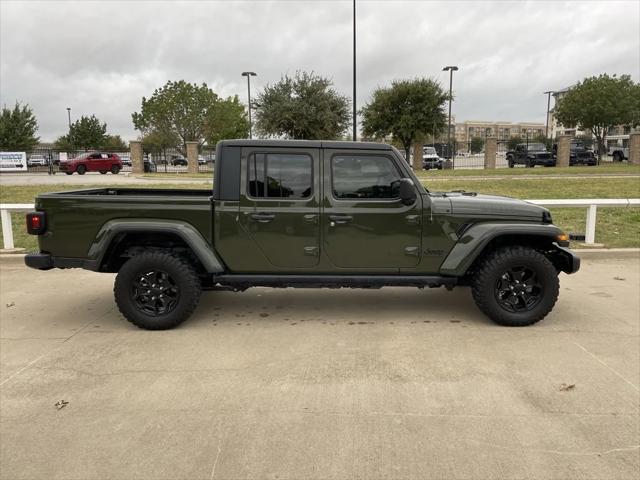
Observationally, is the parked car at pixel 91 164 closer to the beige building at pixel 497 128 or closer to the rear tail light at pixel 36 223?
the rear tail light at pixel 36 223

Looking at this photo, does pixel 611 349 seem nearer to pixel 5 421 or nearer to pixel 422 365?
pixel 422 365

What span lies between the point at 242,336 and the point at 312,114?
88.4 feet

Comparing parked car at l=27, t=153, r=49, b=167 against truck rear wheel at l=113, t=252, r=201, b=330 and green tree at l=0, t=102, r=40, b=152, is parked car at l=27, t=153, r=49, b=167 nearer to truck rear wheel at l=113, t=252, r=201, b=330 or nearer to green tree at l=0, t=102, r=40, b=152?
green tree at l=0, t=102, r=40, b=152

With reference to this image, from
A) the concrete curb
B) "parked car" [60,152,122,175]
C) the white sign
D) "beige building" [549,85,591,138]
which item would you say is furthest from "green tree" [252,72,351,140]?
"beige building" [549,85,591,138]

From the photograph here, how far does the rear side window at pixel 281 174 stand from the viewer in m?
4.72

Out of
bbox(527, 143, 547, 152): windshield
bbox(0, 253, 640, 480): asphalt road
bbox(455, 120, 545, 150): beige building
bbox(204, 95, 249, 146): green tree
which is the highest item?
bbox(455, 120, 545, 150): beige building

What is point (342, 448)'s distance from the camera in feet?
9.33

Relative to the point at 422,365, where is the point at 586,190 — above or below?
above

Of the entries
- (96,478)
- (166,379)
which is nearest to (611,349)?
(166,379)

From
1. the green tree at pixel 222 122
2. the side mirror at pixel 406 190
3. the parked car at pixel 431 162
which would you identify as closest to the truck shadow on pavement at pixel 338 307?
the side mirror at pixel 406 190

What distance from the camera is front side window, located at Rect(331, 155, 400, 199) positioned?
473 cm

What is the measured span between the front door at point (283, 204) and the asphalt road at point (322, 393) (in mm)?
766

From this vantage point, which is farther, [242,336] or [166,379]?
[242,336]

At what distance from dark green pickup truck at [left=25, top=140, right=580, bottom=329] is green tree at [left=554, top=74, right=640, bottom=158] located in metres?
46.9
